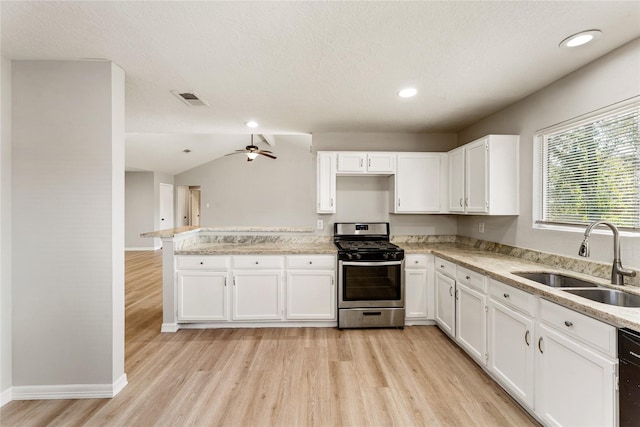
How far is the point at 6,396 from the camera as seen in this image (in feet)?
6.59

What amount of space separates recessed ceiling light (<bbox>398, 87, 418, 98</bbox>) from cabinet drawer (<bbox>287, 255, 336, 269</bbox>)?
1762mm

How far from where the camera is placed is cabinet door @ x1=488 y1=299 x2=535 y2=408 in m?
1.83

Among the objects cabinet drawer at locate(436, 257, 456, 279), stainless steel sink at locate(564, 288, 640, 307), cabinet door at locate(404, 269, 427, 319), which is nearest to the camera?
stainless steel sink at locate(564, 288, 640, 307)

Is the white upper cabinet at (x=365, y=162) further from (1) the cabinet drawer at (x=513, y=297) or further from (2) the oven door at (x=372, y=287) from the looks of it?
(1) the cabinet drawer at (x=513, y=297)

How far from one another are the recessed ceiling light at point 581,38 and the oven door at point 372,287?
2.21 meters

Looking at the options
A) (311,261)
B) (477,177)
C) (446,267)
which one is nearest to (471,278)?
(446,267)

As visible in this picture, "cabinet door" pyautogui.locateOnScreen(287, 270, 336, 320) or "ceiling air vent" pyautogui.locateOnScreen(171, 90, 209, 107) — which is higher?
"ceiling air vent" pyautogui.locateOnScreen(171, 90, 209, 107)

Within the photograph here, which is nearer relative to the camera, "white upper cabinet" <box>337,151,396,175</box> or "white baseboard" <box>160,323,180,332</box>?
"white baseboard" <box>160,323,180,332</box>

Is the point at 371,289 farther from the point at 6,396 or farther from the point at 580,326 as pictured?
the point at 6,396

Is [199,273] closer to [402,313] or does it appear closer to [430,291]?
[402,313]

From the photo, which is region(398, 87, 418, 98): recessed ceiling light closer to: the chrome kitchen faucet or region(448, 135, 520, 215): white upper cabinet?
region(448, 135, 520, 215): white upper cabinet

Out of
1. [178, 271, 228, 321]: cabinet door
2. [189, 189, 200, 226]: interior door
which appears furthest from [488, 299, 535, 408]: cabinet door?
[189, 189, 200, 226]: interior door

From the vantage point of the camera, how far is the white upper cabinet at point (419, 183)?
3.60m

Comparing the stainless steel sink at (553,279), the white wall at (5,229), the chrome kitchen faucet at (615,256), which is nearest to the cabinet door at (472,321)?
the stainless steel sink at (553,279)
